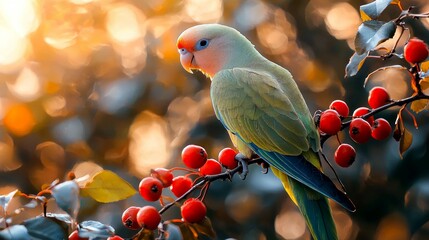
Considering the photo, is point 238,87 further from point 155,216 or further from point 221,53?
point 155,216

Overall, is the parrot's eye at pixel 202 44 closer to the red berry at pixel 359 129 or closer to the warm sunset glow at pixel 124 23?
the red berry at pixel 359 129

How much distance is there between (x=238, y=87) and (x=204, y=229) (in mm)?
573

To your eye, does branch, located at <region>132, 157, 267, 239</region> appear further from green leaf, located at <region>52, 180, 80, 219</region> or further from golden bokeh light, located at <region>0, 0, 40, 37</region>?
golden bokeh light, located at <region>0, 0, 40, 37</region>

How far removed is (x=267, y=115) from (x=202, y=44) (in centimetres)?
37

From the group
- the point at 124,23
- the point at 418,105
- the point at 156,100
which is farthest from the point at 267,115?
the point at 124,23

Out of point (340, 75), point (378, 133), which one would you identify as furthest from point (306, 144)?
point (340, 75)

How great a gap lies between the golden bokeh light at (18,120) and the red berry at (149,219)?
145cm

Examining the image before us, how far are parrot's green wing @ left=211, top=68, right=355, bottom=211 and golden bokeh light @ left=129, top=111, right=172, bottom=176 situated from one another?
2.68ft

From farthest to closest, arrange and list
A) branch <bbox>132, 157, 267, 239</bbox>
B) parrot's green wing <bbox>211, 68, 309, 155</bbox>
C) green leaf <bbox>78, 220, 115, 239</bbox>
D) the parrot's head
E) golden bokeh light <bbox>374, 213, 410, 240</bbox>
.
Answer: golden bokeh light <bbox>374, 213, 410, 240</bbox>, the parrot's head, parrot's green wing <bbox>211, 68, 309, 155</bbox>, branch <bbox>132, 157, 267, 239</bbox>, green leaf <bbox>78, 220, 115, 239</bbox>

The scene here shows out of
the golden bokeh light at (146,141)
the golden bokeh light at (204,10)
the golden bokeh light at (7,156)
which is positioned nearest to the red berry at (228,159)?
the golden bokeh light at (146,141)

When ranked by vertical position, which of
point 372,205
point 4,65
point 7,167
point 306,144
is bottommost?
point 372,205

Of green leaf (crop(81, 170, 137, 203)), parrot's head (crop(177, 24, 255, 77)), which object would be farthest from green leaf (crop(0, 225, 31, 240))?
parrot's head (crop(177, 24, 255, 77))

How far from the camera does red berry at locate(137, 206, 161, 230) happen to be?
51.7 inches

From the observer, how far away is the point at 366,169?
265cm
